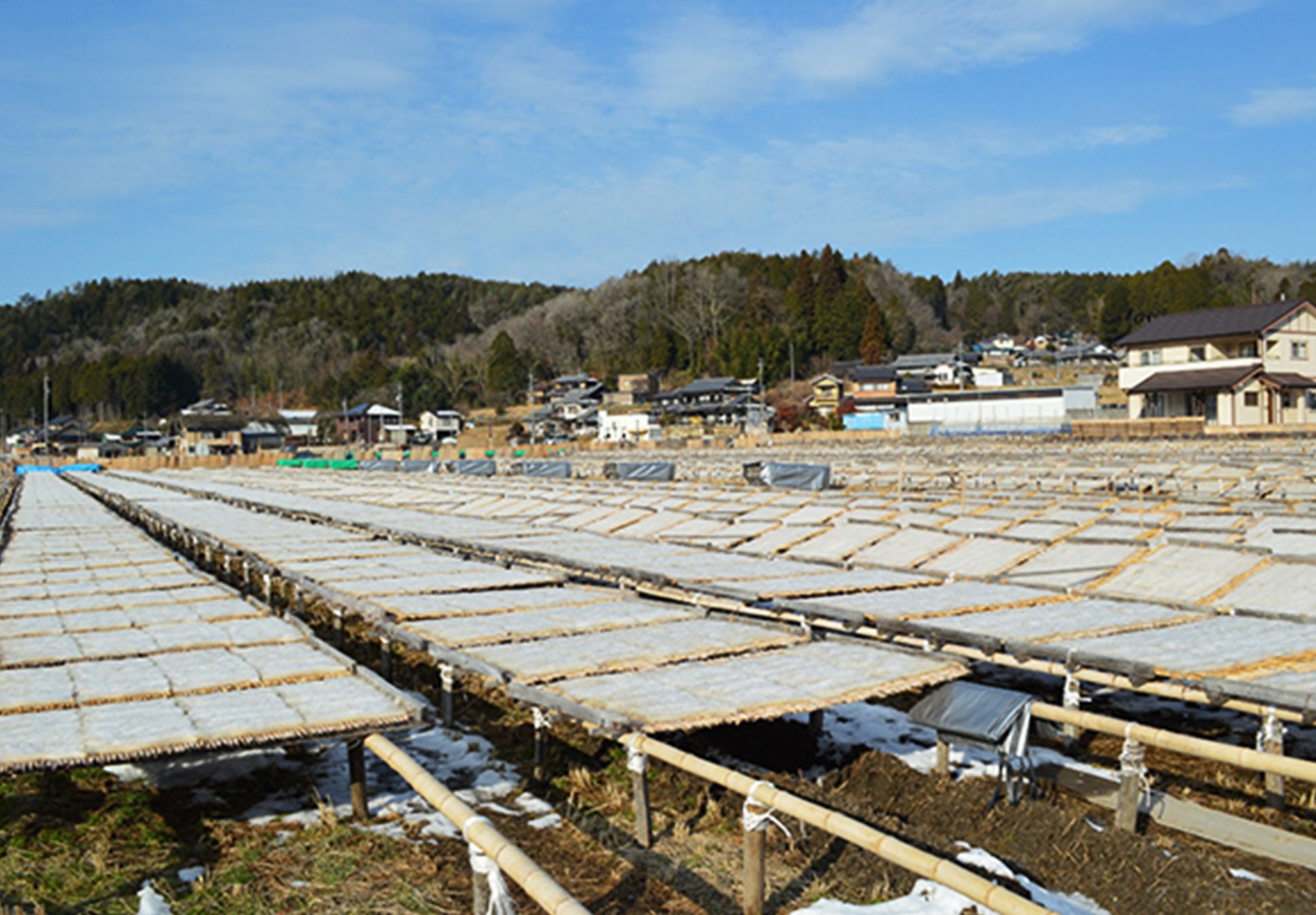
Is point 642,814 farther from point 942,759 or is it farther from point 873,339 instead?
point 873,339

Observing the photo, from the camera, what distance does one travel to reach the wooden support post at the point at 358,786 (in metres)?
5.76

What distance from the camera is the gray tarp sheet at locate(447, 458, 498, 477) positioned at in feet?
122

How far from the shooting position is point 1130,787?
5.89 m

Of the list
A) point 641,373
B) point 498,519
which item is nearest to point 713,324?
point 641,373

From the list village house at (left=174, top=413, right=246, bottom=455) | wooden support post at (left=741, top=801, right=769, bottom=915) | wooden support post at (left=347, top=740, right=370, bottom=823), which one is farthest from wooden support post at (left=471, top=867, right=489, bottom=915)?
village house at (left=174, top=413, right=246, bottom=455)

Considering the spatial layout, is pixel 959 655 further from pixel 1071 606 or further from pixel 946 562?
pixel 946 562

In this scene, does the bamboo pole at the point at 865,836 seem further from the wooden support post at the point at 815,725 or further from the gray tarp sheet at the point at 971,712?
the wooden support post at the point at 815,725

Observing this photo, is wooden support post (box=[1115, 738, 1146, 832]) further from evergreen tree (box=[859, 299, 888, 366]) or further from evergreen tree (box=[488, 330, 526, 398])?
evergreen tree (box=[488, 330, 526, 398])

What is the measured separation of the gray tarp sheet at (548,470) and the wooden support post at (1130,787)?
2592cm

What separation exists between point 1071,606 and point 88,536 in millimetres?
15835

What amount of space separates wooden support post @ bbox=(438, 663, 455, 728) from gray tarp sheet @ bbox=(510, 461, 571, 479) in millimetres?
23526

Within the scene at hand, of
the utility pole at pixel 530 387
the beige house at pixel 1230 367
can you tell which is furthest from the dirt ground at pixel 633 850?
the utility pole at pixel 530 387

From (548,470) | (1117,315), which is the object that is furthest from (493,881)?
(1117,315)

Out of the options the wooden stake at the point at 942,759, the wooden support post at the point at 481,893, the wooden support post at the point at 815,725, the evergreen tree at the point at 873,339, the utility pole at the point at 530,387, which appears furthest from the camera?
the utility pole at the point at 530,387
